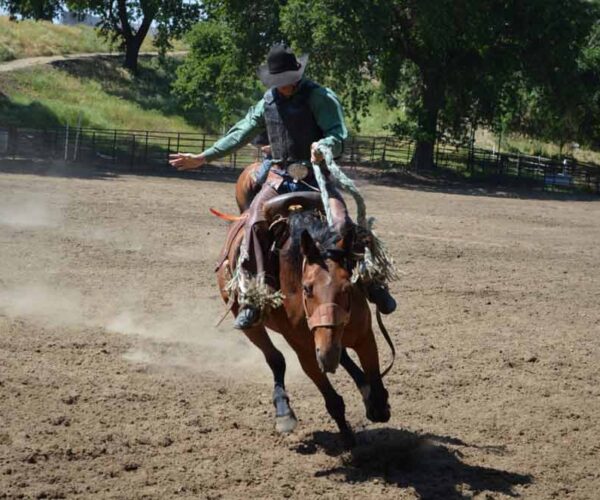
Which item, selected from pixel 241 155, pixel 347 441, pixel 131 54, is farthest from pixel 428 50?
pixel 347 441

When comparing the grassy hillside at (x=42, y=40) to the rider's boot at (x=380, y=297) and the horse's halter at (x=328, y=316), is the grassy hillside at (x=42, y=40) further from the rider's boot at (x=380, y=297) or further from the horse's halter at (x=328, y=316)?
the horse's halter at (x=328, y=316)

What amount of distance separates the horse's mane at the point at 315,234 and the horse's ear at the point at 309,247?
3 cm

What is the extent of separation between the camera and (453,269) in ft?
41.5

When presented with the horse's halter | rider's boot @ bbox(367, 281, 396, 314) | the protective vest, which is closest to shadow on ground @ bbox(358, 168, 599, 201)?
the protective vest

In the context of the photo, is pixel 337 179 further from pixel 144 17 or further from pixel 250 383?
pixel 144 17

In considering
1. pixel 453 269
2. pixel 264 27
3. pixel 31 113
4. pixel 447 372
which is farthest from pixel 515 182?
pixel 447 372

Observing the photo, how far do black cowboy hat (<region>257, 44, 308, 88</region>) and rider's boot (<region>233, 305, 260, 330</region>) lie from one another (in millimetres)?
1466

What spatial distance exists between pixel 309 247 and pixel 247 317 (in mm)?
875

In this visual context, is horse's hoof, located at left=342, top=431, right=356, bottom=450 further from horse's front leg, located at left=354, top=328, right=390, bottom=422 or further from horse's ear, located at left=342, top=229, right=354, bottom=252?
horse's ear, located at left=342, top=229, right=354, bottom=252

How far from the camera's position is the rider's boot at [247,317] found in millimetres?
6156

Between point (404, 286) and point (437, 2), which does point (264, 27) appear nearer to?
point (437, 2)

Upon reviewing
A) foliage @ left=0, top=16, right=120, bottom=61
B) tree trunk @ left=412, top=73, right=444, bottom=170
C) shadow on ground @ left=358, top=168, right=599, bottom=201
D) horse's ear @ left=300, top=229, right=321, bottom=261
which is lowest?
horse's ear @ left=300, top=229, right=321, bottom=261

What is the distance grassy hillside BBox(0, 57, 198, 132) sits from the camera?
37500 millimetres

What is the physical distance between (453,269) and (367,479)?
7328 mm
